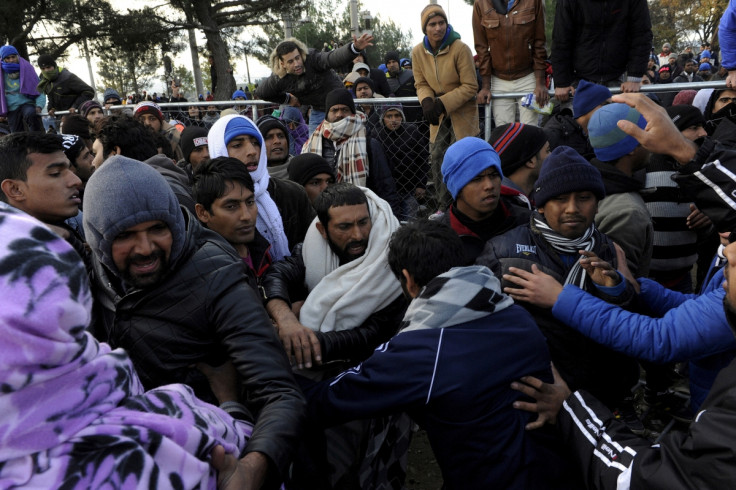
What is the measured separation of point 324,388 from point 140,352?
64 centimetres

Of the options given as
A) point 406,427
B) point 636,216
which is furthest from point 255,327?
point 636,216

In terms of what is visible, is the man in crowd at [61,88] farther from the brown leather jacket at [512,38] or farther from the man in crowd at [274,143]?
the brown leather jacket at [512,38]

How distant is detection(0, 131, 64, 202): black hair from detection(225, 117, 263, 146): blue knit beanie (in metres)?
0.99

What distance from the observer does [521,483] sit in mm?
1776

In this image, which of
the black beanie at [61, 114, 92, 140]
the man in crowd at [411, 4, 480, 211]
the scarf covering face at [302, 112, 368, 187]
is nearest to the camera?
the scarf covering face at [302, 112, 368, 187]

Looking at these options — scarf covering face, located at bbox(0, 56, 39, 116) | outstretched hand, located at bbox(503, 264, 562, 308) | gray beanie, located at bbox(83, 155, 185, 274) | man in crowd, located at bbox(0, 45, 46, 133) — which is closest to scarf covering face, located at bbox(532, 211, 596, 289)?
outstretched hand, located at bbox(503, 264, 562, 308)

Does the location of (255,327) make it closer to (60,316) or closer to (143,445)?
(143,445)

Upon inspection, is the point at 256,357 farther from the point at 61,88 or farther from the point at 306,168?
the point at 61,88

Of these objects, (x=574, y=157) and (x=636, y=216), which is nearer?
(x=574, y=157)

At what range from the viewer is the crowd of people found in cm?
100

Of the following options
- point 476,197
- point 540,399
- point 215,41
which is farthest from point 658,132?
point 215,41

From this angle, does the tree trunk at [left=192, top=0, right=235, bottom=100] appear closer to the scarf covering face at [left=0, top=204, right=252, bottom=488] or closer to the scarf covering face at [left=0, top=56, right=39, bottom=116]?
the scarf covering face at [left=0, top=56, right=39, bottom=116]

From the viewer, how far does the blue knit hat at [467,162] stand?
286cm

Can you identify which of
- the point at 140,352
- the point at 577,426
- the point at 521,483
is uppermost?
the point at 140,352
